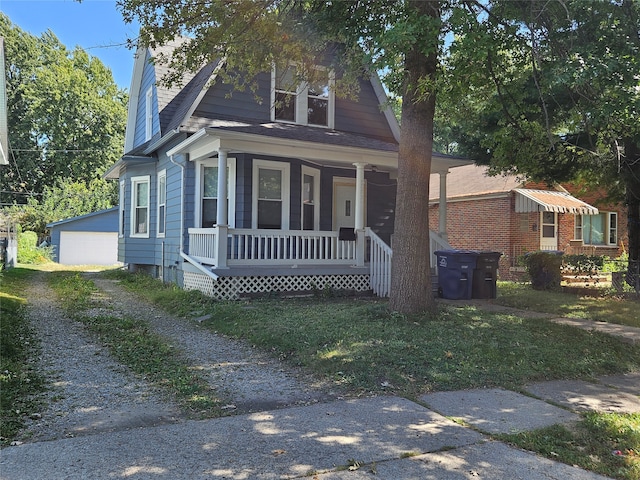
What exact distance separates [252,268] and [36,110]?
33.9 metres

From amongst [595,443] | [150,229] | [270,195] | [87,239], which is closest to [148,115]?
[150,229]

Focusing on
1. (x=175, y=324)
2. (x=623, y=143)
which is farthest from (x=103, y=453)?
(x=623, y=143)

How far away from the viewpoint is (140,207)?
1572cm

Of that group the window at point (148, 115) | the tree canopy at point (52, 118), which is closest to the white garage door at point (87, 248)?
the tree canopy at point (52, 118)

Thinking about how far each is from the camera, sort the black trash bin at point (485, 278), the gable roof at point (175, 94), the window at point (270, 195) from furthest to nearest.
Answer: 1. the gable roof at point (175, 94)
2. the window at point (270, 195)
3. the black trash bin at point (485, 278)

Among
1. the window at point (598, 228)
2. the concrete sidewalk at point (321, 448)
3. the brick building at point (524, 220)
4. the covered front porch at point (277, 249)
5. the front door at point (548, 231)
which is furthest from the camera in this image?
the window at point (598, 228)

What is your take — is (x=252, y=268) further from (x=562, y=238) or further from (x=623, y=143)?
(x=562, y=238)

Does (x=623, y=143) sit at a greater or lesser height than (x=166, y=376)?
greater

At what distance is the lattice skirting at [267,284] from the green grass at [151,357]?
2.16 meters

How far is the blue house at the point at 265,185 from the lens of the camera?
1065 centimetres

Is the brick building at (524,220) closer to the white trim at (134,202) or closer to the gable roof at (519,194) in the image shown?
the gable roof at (519,194)

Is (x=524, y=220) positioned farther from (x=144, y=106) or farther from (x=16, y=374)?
(x=16, y=374)

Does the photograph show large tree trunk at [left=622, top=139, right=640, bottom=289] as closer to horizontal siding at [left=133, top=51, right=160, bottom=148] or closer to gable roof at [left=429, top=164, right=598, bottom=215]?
gable roof at [left=429, top=164, right=598, bottom=215]

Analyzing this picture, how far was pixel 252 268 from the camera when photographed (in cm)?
1057
